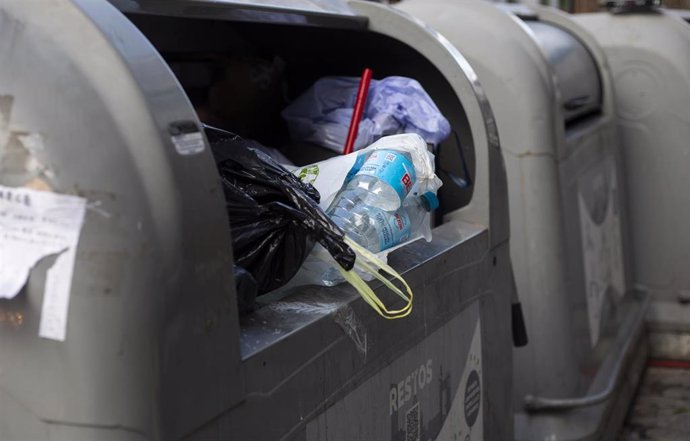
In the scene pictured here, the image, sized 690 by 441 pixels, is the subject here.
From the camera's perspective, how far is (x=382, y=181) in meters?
1.95

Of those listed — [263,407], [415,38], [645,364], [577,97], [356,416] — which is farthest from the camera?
[645,364]

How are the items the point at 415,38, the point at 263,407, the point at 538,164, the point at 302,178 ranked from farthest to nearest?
the point at 538,164
the point at 415,38
the point at 302,178
the point at 263,407

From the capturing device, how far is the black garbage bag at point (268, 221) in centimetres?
166

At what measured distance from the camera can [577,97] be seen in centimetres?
420

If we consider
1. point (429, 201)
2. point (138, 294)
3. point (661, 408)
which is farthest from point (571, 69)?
point (138, 294)

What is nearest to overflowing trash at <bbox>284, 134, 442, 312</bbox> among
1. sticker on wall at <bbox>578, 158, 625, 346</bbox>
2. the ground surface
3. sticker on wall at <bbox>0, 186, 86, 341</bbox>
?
sticker on wall at <bbox>0, 186, 86, 341</bbox>

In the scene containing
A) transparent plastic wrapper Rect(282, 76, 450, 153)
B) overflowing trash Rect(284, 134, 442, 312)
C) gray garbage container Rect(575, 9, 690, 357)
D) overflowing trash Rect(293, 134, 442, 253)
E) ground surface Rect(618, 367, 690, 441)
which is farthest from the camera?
gray garbage container Rect(575, 9, 690, 357)

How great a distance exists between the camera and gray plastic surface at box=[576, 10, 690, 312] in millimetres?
4785

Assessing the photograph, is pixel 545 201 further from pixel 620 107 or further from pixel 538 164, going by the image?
pixel 620 107

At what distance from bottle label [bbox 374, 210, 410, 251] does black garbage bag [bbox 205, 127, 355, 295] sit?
0.81ft

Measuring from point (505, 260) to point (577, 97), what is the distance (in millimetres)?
1794

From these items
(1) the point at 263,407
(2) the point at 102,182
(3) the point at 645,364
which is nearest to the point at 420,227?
(1) the point at 263,407

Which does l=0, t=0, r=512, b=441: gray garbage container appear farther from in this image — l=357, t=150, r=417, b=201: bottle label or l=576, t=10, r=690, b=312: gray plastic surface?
l=576, t=10, r=690, b=312: gray plastic surface

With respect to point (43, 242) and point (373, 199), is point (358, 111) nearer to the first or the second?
point (373, 199)
